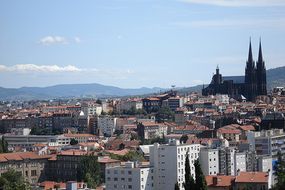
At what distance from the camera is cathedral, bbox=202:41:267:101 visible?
111500mm

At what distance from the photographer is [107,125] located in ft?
316

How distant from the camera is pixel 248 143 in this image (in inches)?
2393

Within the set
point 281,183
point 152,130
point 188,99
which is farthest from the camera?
point 188,99

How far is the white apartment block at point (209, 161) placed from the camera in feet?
158

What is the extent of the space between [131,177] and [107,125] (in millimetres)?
52428

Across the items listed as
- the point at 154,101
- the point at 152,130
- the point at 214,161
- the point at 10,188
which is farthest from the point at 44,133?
the point at 10,188

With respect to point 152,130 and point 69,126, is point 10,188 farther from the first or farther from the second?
point 69,126

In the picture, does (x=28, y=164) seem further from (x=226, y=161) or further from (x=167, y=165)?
(x=167, y=165)

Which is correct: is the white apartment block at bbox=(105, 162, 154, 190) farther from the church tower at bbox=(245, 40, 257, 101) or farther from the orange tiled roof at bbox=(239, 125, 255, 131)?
the church tower at bbox=(245, 40, 257, 101)

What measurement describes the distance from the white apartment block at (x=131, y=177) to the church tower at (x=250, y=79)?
68292 millimetres

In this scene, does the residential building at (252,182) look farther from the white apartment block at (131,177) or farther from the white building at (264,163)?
the white building at (264,163)

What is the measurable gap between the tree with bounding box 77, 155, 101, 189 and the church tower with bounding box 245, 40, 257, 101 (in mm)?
57885

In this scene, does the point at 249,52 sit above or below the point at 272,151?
above

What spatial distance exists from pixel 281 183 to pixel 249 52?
7750 centimetres
